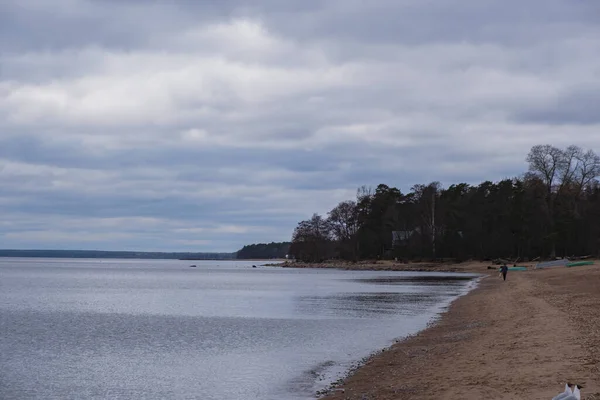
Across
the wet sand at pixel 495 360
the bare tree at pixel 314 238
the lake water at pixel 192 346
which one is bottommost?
the lake water at pixel 192 346

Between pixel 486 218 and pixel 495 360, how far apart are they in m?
96.6

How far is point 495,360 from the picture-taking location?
54.7 feet

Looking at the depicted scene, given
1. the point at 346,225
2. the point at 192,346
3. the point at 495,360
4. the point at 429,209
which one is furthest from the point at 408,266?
the point at 495,360

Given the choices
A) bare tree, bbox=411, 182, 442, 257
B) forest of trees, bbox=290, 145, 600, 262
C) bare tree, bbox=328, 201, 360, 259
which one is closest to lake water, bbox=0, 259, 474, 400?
forest of trees, bbox=290, 145, 600, 262

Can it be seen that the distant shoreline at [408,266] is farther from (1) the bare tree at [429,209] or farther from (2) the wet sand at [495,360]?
(2) the wet sand at [495,360]

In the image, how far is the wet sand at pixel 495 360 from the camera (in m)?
13.1

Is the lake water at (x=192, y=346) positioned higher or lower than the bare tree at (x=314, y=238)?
lower

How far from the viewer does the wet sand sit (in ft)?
43.1

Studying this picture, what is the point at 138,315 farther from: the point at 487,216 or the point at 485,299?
the point at 487,216

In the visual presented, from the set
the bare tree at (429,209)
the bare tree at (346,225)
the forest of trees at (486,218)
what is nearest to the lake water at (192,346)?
the forest of trees at (486,218)

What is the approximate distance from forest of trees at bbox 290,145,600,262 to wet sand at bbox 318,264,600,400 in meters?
72.5

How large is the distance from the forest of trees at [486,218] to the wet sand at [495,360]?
7250 cm

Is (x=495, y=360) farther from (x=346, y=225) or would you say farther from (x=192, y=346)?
(x=346, y=225)

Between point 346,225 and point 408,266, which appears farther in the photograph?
point 346,225
